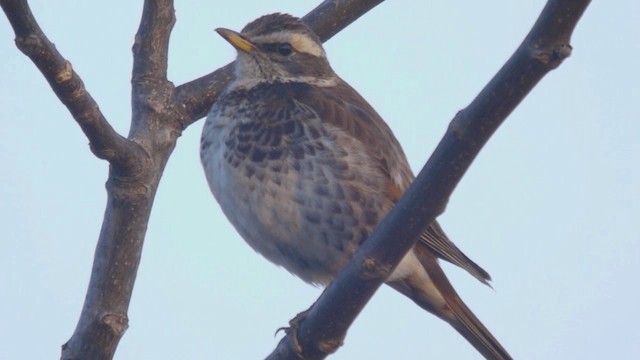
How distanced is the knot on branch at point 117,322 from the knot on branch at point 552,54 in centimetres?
229

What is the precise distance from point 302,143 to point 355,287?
2076mm

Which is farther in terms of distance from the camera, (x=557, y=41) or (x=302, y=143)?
(x=302, y=143)

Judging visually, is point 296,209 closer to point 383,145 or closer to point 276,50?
point 383,145

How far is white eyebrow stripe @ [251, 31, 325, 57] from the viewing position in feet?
24.0

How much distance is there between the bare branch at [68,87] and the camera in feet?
14.1

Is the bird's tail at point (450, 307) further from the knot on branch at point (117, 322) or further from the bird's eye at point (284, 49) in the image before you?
the knot on branch at point (117, 322)

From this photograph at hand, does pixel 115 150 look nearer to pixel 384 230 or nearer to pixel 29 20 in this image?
pixel 29 20

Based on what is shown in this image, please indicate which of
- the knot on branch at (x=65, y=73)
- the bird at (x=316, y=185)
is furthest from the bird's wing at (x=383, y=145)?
the knot on branch at (x=65, y=73)

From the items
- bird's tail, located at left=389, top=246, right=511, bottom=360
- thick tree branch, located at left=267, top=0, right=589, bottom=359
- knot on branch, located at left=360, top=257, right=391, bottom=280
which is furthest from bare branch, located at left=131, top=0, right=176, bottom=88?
knot on branch, located at left=360, top=257, right=391, bottom=280

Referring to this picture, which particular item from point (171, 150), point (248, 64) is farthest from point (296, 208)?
point (248, 64)

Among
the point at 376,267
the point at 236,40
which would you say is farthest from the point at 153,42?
the point at 376,267

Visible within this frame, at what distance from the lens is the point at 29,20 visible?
4.33 meters

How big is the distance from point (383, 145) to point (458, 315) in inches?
44.0

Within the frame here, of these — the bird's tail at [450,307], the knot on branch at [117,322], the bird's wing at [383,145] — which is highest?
the bird's wing at [383,145]
